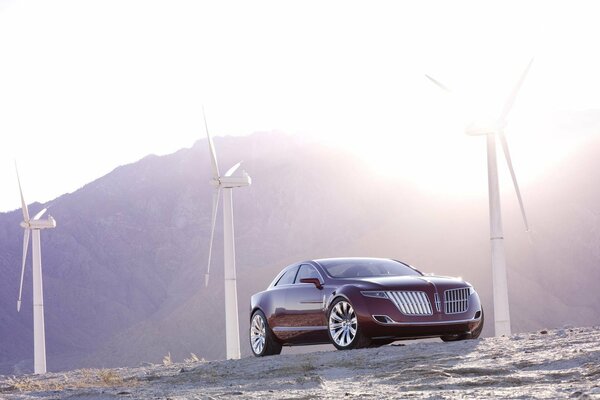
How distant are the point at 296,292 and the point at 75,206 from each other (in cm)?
10062

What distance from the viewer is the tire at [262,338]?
666 inches

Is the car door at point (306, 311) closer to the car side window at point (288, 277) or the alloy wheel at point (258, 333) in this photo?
the car side window at point (288, 277)

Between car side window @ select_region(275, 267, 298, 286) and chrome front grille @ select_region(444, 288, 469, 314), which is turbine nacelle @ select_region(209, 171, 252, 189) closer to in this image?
car side window @ select_region(275, 267, 298, 286)

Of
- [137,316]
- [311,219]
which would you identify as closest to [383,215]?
[311,219]

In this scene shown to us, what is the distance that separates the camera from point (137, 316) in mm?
99375

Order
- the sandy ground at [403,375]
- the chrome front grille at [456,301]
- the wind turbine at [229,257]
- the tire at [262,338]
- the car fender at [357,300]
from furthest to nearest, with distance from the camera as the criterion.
A: the wind turbine at [229,257] < the tire at [262,338] < the chrome front grille at [456,301] < the car fender at [357,300] < the sandy ground at [403,375]

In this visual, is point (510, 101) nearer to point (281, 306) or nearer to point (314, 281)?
point (281, 306)

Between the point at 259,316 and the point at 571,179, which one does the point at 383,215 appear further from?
the point at 259,316

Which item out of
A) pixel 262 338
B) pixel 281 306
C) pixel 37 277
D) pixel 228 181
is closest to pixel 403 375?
pixel 281 306

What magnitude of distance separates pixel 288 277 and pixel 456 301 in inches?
132

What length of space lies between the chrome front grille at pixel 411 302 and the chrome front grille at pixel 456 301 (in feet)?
1.05

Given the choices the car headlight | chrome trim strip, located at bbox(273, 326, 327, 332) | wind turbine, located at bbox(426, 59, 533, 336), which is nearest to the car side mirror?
chrome trim strip, located at bbox(273, 326, 327, 332)

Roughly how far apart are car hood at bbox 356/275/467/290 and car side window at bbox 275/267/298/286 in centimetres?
198

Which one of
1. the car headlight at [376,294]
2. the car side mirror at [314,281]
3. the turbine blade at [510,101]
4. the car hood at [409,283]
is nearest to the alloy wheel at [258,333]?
the car side mirror at [314,281]
